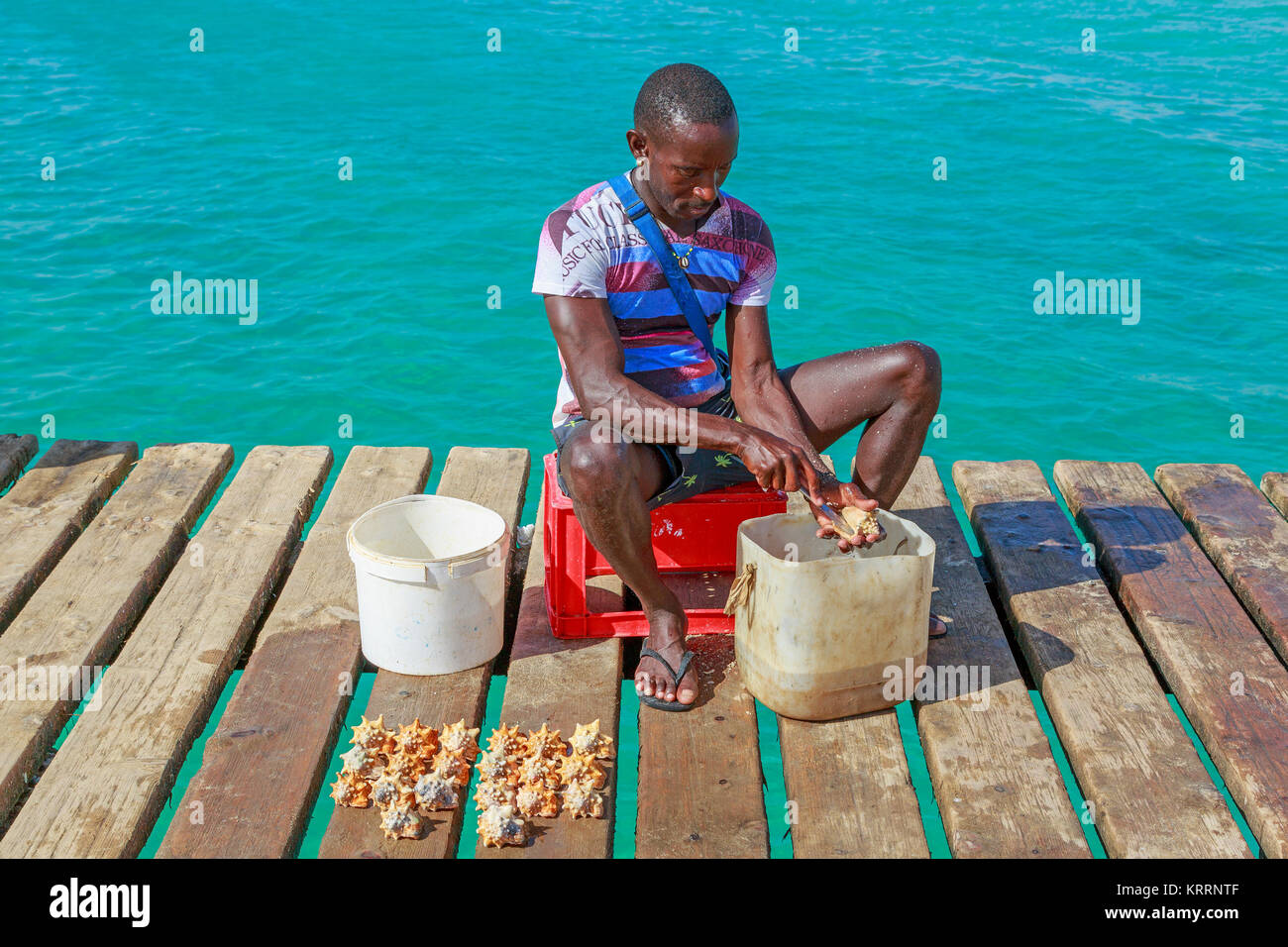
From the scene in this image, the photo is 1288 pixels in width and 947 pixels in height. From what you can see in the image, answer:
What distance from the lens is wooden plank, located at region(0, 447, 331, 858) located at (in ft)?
7.99

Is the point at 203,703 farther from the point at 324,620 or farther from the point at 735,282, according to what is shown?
the point at 735,282

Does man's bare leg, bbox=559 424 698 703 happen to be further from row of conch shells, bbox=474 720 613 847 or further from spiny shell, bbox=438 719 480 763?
spiny shell, bbox=438 719 480 763

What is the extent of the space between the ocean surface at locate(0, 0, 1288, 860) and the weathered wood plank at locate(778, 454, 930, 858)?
11.1 feet

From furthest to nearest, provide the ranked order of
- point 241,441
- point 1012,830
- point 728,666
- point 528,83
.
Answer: point 528,83, point 241,441, point 728,666, point 1012,830

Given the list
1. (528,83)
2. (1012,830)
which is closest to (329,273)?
(528,83)

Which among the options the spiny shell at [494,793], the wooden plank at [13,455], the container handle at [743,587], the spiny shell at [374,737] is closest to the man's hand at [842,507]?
the container handle at [743,587]

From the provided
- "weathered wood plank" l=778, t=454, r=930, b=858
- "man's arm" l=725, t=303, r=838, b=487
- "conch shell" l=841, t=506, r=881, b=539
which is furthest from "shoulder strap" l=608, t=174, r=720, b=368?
"weathered wood plank" l=778, t=454, r=930, b=858

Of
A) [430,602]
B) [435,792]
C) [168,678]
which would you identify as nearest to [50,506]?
[168,678]

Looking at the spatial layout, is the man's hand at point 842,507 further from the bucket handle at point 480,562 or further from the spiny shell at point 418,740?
the spiny shell at point 418,740

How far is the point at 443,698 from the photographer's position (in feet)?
9.41

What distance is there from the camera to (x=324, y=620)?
3168mm

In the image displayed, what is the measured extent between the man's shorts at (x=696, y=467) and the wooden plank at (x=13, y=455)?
76.4 inches

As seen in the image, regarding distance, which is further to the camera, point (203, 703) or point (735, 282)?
point (735, 282)

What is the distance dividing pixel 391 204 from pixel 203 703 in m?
5.45
